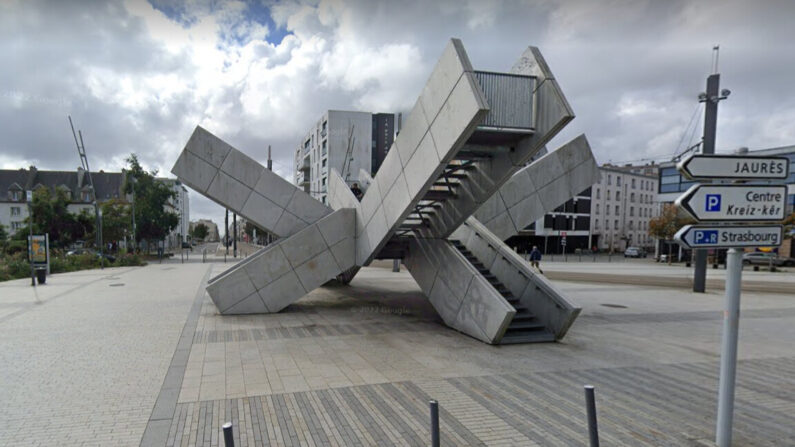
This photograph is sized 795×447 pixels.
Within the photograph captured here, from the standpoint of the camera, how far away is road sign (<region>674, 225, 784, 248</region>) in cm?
451

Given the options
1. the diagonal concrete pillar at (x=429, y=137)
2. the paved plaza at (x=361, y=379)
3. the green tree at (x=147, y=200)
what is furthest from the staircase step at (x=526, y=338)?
the green tree at (x=147, y=200)

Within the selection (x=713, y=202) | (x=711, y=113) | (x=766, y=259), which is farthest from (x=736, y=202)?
(x=766, y=259)

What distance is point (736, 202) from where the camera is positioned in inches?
184

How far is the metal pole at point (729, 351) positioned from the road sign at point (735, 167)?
877 millimetres

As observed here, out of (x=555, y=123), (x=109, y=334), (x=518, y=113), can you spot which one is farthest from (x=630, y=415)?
(x=109, y=334)

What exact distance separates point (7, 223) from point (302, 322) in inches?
3419

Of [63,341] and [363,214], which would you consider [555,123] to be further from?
[63,341]

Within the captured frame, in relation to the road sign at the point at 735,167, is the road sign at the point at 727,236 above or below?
below

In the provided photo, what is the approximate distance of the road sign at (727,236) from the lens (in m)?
4.51

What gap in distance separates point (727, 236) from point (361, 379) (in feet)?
17.7

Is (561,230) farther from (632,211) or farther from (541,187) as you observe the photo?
(541,187)

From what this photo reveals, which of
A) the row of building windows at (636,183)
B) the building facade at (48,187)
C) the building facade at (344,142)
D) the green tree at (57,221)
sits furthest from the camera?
the row of building windows at (636,183)

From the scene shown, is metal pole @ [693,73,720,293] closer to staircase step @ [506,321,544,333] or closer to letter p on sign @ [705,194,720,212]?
staircase step @ [506,321,544,333]

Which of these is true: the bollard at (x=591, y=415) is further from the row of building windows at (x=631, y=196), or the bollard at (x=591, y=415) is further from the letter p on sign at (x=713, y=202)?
the row of building windows at (x=631, y=196)
